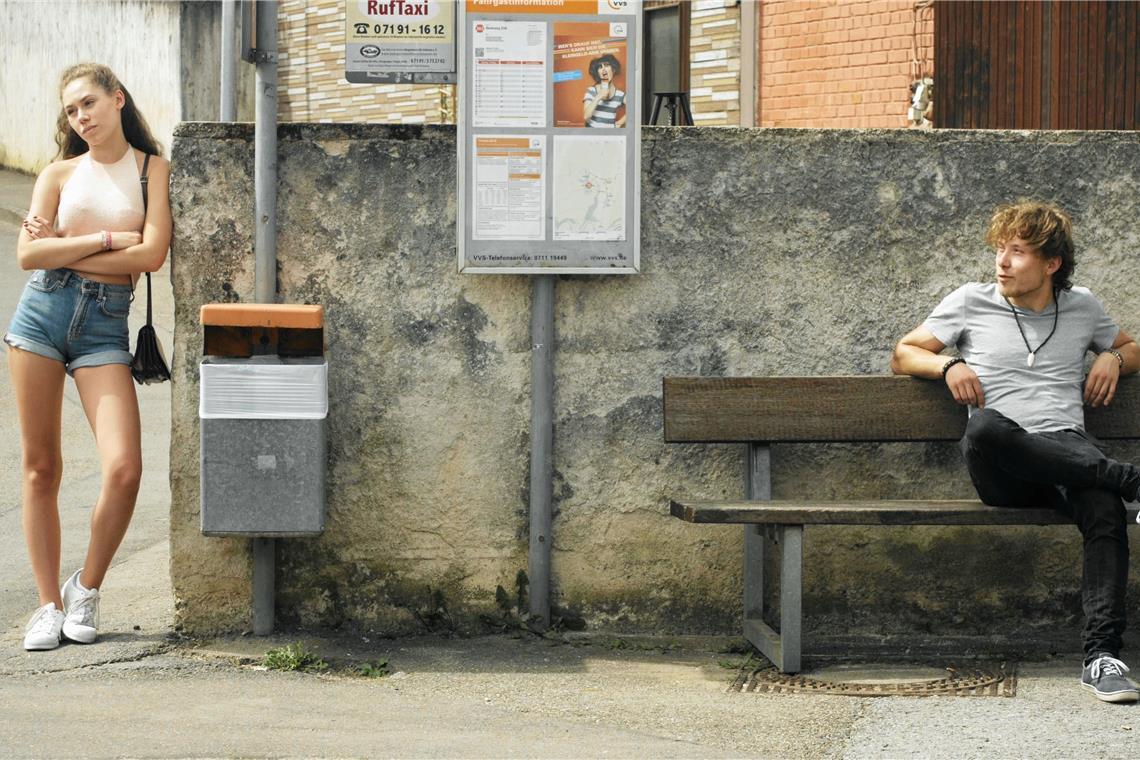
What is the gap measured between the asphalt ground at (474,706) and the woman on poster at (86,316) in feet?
1.08

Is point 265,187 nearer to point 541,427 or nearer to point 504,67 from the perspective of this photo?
point 504,67

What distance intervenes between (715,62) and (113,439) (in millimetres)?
8911

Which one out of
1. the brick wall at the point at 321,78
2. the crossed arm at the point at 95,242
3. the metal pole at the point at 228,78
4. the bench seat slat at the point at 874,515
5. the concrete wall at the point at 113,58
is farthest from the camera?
the concrete wall at the point at 113,58

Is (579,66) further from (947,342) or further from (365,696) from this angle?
(365,696)

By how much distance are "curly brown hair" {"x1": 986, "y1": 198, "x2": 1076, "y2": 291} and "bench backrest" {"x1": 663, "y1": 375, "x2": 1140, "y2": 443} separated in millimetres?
496

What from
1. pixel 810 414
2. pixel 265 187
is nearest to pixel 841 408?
pixel 810 414

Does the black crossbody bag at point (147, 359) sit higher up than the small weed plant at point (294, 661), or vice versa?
the black crossbody bag at point (147, 359)

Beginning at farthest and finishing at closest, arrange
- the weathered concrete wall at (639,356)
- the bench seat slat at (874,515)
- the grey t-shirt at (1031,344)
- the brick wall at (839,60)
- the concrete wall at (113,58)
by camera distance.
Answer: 1. the concrete wall at (113,58)
2. the brick wall at (839,60)
3. the weathered concrete wall at (639,356)
4. the grey t-shirt at (1031,344)
5. the bench seat slat at (874,515)

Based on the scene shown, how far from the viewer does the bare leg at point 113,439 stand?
5.17m

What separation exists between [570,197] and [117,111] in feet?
4.95

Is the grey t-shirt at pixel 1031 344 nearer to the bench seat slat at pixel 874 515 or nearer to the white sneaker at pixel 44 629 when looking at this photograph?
the bench seat slat at pixel 874 515

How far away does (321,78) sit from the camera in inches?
705

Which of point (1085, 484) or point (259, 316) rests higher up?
point (259, 316)

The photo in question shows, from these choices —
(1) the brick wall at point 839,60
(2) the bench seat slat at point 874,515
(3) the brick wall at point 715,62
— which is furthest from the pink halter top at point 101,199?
(3) the brick wall at point 715,62
